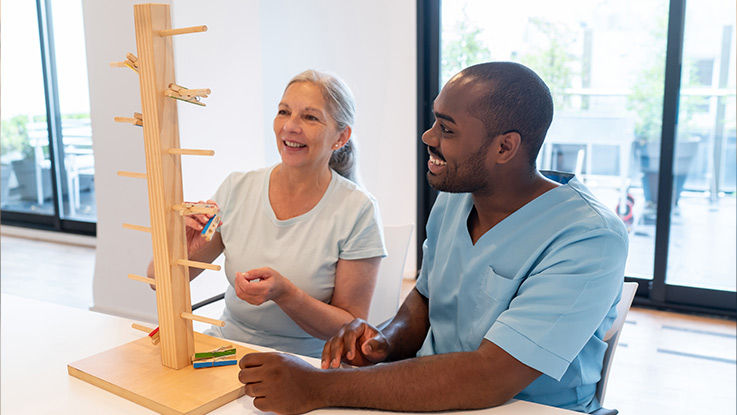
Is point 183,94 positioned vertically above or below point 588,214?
above

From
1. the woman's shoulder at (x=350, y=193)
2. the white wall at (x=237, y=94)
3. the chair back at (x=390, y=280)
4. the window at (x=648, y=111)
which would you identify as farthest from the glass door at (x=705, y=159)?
the woman's shoulder at (x=350, y=193)

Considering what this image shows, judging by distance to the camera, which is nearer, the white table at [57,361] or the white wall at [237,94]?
the white table at [57,361]

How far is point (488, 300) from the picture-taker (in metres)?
1.20

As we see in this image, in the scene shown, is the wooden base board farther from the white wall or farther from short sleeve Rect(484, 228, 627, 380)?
the white wall

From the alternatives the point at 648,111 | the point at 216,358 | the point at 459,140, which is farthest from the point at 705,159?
the point at 216,358

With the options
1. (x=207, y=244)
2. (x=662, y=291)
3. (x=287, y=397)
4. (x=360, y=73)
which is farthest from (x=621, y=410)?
(x=360, y=73)

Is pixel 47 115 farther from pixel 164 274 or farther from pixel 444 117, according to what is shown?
pixel 444 117

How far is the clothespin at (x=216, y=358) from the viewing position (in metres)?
1.10

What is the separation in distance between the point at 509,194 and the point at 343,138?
2.04 feet

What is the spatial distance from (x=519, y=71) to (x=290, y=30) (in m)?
2.74

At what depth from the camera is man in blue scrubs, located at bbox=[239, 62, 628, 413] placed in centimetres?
100

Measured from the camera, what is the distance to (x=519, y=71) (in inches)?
44.9

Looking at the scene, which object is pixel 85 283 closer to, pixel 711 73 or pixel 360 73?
pixel 360 73

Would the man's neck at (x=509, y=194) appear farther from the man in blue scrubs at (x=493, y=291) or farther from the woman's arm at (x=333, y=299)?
the woman's arm at (x=333, y=299)
